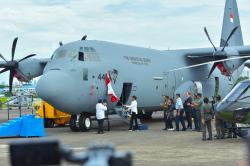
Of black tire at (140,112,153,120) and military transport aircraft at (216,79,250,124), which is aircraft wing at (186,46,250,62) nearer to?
black tire at (140,112,153,120)

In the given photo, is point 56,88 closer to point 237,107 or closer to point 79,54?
point 79,54

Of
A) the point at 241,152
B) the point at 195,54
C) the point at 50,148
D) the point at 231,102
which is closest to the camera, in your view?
the point at 50,148

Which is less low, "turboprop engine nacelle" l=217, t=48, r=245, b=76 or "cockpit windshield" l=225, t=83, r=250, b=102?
"turboprop engine nacelle" l=217, t=48, r=245, b=76

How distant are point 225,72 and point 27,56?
1049 cm

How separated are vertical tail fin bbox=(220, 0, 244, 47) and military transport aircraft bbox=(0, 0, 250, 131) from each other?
1.96 m

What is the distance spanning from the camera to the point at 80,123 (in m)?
18.4

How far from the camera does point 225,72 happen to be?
2362 cm

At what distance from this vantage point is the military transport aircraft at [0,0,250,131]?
683 inches

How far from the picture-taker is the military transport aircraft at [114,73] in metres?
17.3

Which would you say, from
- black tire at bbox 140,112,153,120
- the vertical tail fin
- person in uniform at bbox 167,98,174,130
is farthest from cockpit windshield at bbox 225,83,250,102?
the vertical tail fin

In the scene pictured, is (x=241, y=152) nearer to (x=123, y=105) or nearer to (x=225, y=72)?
(x=123, y=105)

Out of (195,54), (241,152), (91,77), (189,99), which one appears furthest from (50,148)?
(195,54)

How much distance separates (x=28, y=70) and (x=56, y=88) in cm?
933

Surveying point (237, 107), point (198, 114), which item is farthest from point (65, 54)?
point (237, 107)
